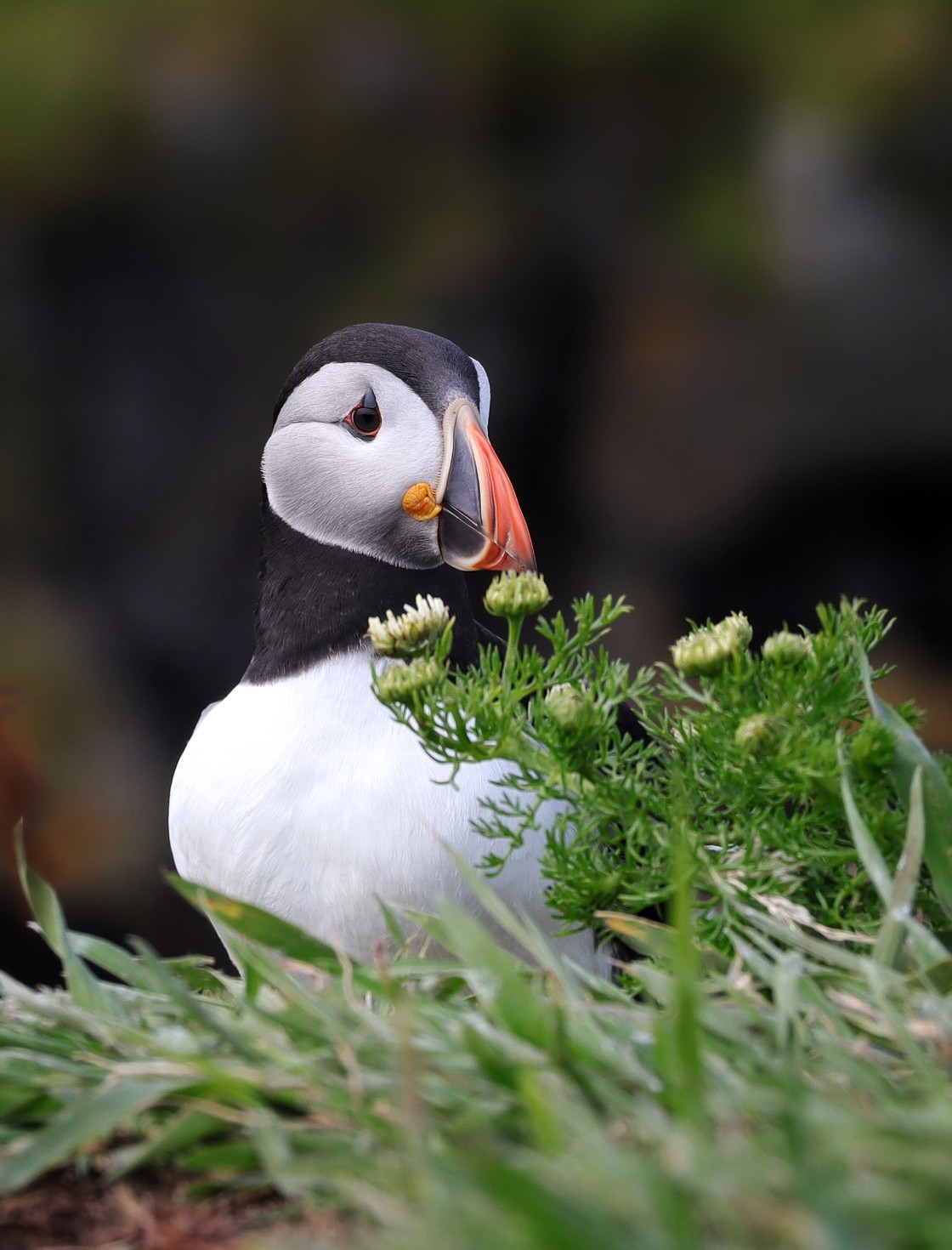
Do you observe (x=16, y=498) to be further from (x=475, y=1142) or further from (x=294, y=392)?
(x=475, y=1142)

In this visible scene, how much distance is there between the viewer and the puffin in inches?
57.3

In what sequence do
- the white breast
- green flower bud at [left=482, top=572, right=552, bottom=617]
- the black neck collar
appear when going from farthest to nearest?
the black neck collar, the white breast, green flower bud at [left=482, top=572, right=552, bottom=617]

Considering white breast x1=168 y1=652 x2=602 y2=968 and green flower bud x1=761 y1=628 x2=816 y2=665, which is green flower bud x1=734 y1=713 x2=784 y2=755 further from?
white breast x1=168 y1=652 x2=602 y2=968

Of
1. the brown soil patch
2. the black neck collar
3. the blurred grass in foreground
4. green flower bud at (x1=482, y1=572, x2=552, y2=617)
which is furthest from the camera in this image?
the black neck collar

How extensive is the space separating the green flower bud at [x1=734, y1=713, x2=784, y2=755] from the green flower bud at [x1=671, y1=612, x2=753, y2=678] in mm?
73

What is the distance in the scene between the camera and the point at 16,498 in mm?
3828

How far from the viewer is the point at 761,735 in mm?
1076

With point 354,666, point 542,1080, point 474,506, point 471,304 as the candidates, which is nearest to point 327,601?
point 354,666

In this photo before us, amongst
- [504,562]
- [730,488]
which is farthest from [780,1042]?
[730,488]

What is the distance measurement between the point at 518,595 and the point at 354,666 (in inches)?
18.9

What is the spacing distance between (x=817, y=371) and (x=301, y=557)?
90.5 inches

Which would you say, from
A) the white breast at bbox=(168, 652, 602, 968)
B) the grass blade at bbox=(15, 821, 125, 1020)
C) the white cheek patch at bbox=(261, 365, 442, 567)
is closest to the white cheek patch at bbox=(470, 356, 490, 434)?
the white cheek patch at bbox=(261, 365, 442, 567)

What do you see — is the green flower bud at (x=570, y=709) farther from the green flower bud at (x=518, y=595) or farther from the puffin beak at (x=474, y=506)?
the puffin beak at (x=474, y=506)

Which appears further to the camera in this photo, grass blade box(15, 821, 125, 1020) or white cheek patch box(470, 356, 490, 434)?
white cheek patch box(470, 356, 490, 434)
